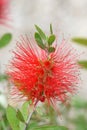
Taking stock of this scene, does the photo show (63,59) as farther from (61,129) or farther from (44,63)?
(61,129)

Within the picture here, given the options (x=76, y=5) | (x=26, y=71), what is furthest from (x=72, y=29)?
(x=26, y=71)

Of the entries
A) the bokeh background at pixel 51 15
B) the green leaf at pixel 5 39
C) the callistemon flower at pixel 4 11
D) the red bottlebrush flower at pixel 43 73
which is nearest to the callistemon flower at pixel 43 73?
the red bottlebrush flower at pixel 43 73

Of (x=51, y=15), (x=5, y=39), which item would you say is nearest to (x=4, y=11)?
(x=5, y=39)

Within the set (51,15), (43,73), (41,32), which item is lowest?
(43,73)

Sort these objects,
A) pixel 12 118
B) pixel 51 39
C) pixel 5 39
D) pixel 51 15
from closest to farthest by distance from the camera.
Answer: pixel 51 39 < pixel 12 118 < pixel 5 39 < pixel 51 15

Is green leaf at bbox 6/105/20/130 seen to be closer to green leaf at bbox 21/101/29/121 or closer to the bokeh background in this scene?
green leaf at bbox 21/101/29/121

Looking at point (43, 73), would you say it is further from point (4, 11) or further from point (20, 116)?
point (4, 11)

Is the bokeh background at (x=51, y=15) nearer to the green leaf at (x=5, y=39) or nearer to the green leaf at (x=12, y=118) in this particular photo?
the green leaf at (x=5, y=39)
